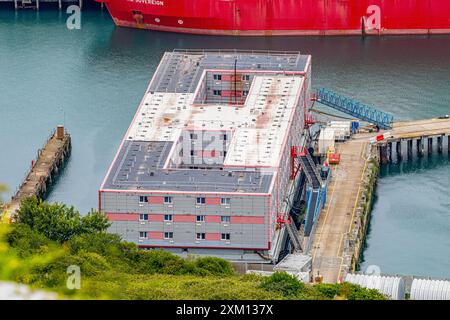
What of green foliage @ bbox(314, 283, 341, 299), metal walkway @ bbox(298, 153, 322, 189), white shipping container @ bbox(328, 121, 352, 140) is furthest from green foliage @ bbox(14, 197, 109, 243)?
white shipping container @ bbox(328, 121, 352, 140)

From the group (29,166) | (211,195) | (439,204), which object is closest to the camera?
(211,195)

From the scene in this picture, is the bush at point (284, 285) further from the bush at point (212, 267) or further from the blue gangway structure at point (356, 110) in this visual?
the blue gangway structure at point (356, 110)

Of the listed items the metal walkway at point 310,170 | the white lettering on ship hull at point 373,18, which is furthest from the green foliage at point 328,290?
the white lettering on ship hull at point 373,18
